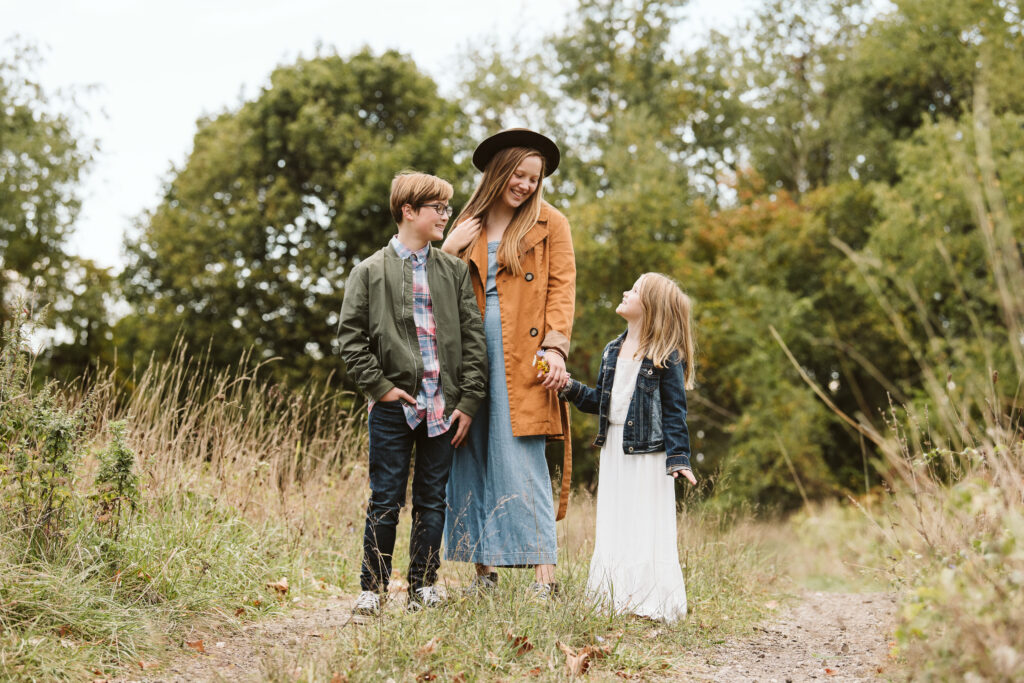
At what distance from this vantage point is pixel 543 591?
3.52m

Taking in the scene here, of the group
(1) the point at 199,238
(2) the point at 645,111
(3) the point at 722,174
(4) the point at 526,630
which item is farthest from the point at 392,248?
(3) the point at 722,174

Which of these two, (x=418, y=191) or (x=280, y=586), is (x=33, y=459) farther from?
(x=418, y=191)

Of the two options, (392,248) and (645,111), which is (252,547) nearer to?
(392,248)

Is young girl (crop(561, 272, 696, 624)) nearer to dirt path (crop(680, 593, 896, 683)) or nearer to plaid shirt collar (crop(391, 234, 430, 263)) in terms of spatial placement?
dirt path (crop(680, 593, 896, 683))

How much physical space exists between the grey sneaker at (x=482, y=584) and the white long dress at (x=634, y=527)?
43cm

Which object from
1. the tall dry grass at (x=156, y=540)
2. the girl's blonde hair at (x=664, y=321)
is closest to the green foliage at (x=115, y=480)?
the tall dry grass at (x=156, y=540)

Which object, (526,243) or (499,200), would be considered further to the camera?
(499,200)

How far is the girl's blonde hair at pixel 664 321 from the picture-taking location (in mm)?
4016

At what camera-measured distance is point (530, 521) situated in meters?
3.71

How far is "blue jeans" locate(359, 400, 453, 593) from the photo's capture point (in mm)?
3469

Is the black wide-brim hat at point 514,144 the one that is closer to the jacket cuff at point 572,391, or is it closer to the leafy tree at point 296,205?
the jacket cuff at point 572,391

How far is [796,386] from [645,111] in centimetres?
781

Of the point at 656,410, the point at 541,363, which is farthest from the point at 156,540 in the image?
the point at 656,410

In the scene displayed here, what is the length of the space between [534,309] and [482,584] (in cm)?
116
